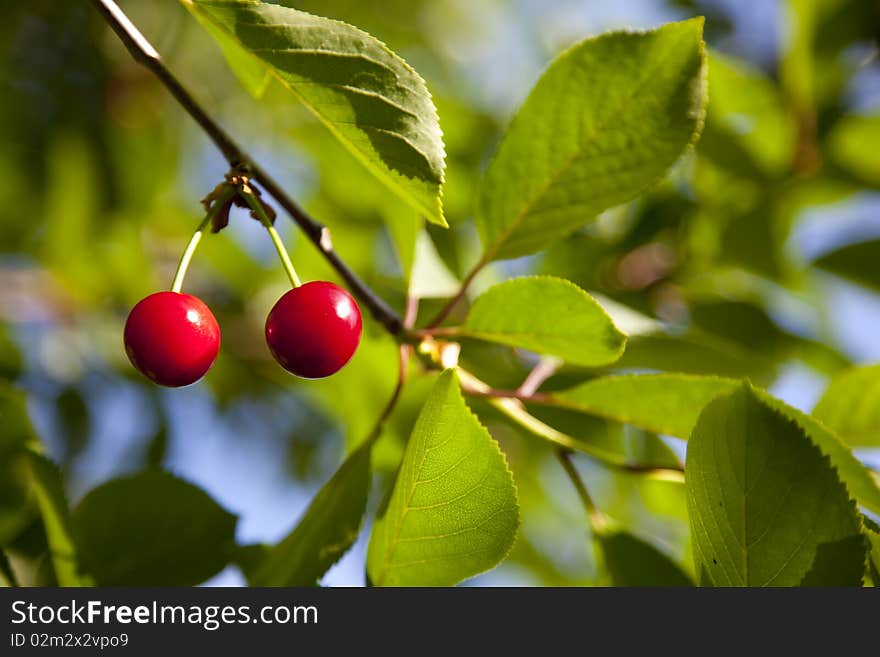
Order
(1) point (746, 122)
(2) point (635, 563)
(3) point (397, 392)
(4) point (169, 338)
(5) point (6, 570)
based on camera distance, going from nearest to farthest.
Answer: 1. (4) point (169, 338)
2. (5) point (6, 570)
3. (3) point (397, 392)
4. (2) point (635, 563)
5. (1) point (746, 122)

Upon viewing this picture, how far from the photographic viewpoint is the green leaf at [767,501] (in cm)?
108

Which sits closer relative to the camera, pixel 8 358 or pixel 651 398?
pixel 651 398

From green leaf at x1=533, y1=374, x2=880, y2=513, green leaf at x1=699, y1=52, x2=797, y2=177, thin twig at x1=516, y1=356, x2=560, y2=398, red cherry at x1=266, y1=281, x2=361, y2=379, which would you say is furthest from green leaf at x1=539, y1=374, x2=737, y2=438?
green leaf at x1=699, y1=52, x2=797, y2=177

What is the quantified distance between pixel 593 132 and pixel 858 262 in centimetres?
126

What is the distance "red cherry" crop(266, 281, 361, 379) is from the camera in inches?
49.1

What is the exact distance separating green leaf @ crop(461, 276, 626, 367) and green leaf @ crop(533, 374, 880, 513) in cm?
13

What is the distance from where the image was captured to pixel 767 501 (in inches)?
43.8

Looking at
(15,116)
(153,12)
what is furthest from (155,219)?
(153,12)

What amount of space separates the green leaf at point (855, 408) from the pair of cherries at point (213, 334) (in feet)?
2.92

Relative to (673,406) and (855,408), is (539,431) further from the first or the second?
(855,408)

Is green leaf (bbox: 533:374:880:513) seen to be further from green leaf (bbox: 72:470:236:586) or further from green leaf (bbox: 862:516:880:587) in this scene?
green leaf (bbox: 72:470:236:586)

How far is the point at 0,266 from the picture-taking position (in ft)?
10.4

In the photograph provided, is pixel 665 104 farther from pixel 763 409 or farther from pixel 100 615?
pixel 100 615

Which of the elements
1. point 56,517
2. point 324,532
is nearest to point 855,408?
point 324,532
